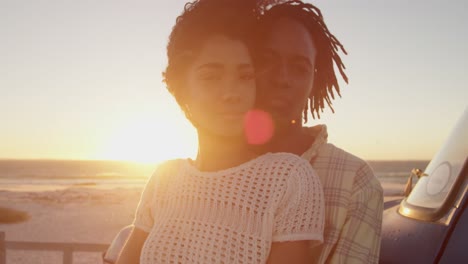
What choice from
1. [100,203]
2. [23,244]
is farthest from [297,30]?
[100,203]

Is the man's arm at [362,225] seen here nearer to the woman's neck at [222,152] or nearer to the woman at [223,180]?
the woman at [223,180]

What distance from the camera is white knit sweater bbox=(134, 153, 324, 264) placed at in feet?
5.92

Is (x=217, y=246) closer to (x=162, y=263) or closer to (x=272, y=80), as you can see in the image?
(x=162, y=263)

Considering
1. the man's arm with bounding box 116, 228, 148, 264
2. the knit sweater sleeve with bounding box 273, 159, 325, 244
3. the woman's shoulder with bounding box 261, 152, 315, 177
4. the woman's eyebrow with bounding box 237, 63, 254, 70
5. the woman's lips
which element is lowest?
the man's arm with bounding box 116, 228, 148, 264

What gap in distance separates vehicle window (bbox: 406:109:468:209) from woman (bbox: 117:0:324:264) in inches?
48.0

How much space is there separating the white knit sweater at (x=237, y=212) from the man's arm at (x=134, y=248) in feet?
0.41

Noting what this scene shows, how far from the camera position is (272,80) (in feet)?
8.03

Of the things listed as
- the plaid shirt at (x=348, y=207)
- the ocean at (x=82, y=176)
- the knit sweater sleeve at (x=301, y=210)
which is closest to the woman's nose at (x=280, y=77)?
the plaid shirt at (x=348, y=207)

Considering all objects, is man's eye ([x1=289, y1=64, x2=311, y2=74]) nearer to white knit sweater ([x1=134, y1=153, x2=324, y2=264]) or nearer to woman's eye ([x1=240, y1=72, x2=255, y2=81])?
woman's eye ([x1=240, y1=72, x2=255, y2=81])

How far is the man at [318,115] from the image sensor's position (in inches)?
81.7

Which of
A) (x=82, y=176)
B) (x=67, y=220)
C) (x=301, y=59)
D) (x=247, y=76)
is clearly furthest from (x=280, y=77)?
(x=82, y=176)

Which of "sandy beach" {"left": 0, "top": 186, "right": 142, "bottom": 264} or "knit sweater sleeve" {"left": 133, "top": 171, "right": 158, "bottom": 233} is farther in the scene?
"sandy beach" {"left": 0, "top": 186, "right": 142, "bottom": 264}

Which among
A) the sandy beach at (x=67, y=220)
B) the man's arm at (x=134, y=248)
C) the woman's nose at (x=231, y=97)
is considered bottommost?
the sandy beach at (x=67, y=220)

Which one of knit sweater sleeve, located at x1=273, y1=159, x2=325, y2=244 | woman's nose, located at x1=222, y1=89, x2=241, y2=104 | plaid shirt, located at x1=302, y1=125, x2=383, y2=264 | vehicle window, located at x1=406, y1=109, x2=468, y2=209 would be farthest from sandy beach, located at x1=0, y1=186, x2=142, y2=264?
knit sweater sleeve, located at x1=273, y1=159, x2=325, y2=244
